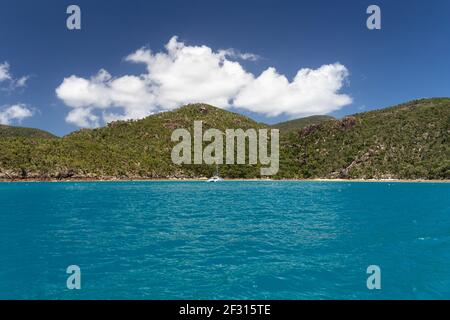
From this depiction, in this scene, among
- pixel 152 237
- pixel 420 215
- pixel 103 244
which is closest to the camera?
pixel 103 244

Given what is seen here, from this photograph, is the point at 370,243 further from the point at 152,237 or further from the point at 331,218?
the point at 152,237

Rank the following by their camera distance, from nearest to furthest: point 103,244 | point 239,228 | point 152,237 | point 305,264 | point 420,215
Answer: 1. point 305,264
2. point 103,244
3. point 152,237
4. point 239,228
5. point 420,215

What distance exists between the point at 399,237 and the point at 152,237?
27.5 meters

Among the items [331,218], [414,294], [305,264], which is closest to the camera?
[414,294]

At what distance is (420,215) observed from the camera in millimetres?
58062

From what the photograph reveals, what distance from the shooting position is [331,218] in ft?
172
